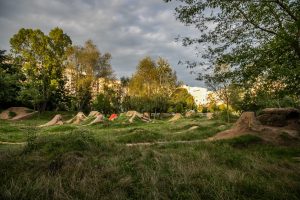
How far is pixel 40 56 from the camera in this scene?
131 ft

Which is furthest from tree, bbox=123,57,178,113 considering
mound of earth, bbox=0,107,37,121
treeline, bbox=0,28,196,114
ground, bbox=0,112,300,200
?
ground, bbox=0,112,300,200

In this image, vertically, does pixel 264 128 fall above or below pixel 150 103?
below

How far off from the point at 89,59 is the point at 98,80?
16.8 feet

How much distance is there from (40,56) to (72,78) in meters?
7.73

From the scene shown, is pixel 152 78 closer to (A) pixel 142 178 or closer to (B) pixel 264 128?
(B) pixel 264 128

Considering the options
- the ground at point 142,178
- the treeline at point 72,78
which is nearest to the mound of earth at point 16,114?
the treeline at point 72,78

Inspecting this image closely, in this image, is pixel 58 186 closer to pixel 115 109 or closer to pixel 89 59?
pixel 89 59

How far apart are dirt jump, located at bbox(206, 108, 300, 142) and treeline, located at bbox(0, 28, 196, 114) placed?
27.2 meters

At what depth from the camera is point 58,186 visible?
16.6 feet

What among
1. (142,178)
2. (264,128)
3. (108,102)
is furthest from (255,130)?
(108,102)

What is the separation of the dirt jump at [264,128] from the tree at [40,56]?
31240mm

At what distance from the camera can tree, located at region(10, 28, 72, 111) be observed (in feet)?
127

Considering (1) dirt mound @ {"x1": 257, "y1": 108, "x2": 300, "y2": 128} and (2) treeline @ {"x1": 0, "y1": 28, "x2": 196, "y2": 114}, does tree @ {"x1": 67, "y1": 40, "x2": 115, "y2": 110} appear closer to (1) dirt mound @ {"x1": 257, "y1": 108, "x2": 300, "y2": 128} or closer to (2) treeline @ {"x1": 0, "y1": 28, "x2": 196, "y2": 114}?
(2) treeline @ {"x1": 0, "y1": 28, "x2": 196, "y2": 114}

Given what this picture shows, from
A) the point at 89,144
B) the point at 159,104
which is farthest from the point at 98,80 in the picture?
the point at 89,144
